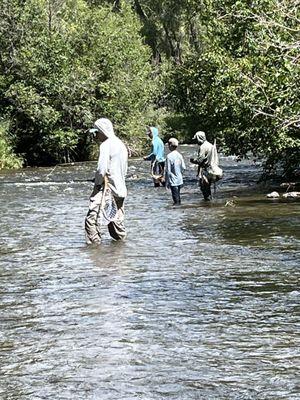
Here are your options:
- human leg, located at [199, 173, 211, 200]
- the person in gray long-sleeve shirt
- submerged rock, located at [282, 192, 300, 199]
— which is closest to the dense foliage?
human leg, located at [199, 173, 211, 200]

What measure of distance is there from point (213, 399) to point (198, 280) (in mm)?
4138

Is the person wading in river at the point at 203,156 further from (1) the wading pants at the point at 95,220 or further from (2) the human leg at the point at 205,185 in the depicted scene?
(1) the wading pants at the point at 95,220

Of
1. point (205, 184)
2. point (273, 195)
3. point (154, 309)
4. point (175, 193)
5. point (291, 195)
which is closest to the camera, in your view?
point (154, 309)

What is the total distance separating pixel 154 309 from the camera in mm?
8008

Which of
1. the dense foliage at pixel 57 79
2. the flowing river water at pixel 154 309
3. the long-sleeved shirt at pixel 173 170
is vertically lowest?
the flowing river water at pixel 154 309

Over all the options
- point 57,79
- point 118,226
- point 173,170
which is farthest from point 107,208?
point 57,79

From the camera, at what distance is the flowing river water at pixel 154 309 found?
5.79 m

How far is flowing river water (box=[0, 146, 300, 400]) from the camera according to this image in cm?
579

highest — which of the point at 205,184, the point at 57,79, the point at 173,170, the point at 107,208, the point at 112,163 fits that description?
the point at 57,79

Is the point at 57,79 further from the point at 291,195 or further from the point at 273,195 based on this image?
the point at 291,195

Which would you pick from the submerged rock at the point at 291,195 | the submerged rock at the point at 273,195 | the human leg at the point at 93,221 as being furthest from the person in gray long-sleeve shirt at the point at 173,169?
the human leg at the point at 93,221

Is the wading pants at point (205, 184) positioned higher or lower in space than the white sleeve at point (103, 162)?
lower

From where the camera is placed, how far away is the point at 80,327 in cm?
735

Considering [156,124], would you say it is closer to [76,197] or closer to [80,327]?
[76,197]
